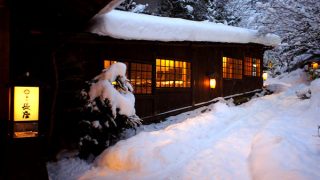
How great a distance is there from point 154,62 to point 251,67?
31.7ft

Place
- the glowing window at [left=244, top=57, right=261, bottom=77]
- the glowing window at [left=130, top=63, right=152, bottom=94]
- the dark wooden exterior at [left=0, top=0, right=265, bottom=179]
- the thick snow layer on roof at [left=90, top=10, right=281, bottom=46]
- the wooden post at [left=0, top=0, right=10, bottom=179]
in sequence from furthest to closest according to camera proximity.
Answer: the glowing window at [left=244, top=57, right=261, bottom=77], the glowing window at [left=130, top=63, right=152, bottom=94], the thick snow layer on roof at [left=90, top=10, right=281, bottom=46], the dark wooden exterior at [left=0, top=0, right=265, bottom=179], the wooden post at [left=0, top=0, right=10, bottom=179]

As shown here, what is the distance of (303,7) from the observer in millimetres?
12852

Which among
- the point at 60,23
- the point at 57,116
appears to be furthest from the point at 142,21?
the point at 57,116

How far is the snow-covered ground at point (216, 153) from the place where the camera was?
20.9ft

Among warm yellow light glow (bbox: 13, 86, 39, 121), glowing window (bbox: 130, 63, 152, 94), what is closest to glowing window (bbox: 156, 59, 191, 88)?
glowing window (bbox: 130, 63, 152, 94)

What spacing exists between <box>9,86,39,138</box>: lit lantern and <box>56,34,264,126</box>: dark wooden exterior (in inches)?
109

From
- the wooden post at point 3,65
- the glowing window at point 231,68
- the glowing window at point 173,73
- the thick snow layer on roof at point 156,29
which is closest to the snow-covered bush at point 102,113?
the thick snow layer on roof at point 156,29

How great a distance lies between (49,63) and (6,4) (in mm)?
4152

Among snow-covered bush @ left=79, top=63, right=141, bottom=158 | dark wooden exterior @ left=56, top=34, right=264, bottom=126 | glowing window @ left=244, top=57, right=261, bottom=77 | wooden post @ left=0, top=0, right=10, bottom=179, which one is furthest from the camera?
glowing window @ left=244, top=57, right=261, bottom=77

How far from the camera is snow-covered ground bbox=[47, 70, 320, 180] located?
636 cm

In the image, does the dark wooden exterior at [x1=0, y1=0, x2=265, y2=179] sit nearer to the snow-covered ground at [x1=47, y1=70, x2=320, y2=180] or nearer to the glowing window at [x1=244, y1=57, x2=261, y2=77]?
the snow-covered ground at [x1=47, y1=70, x2=320, y2=180]

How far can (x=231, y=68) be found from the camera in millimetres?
19172

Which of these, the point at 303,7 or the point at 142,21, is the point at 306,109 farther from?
the point at 142,21

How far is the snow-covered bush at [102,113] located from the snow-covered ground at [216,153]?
717 millimetres
